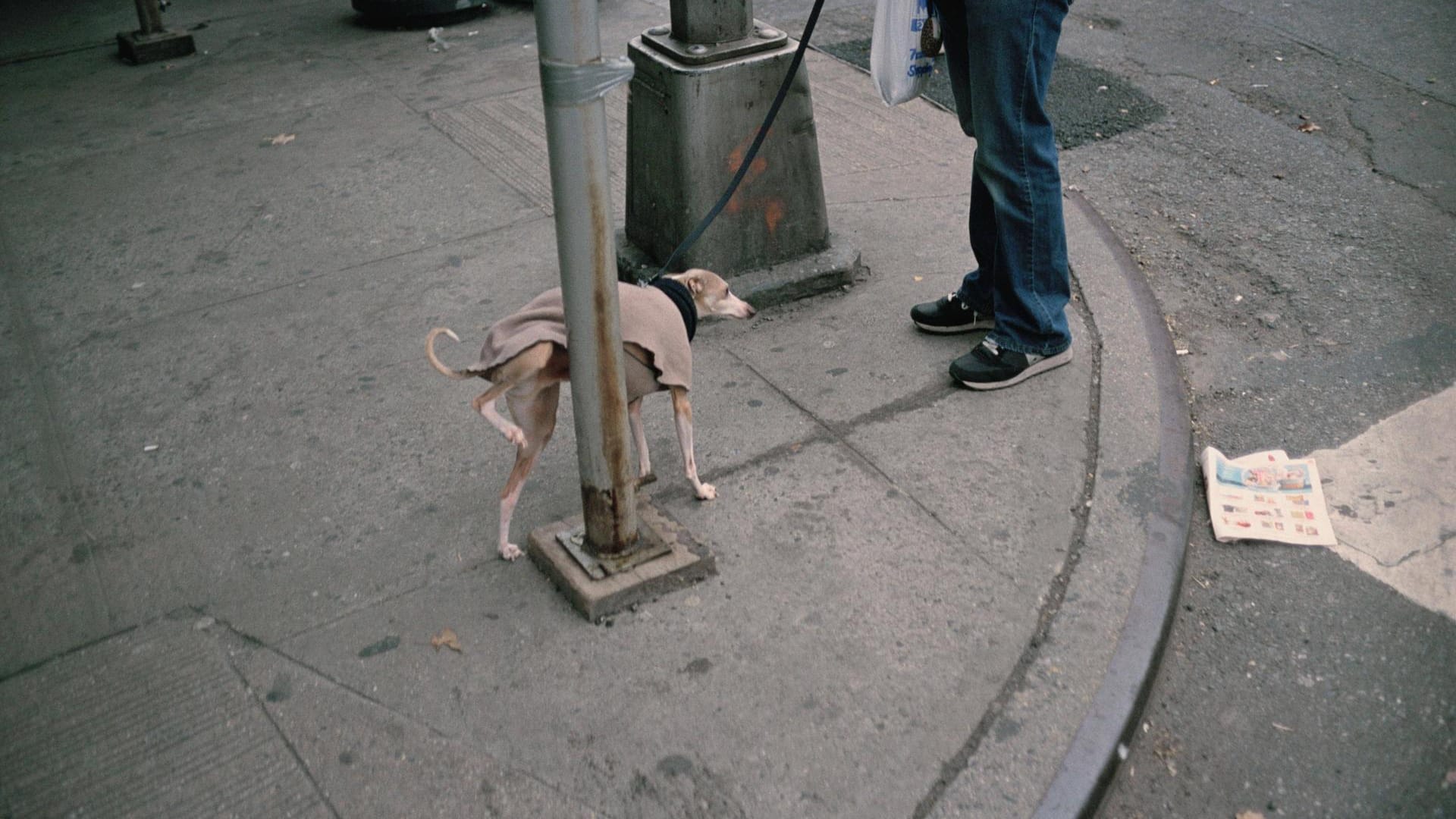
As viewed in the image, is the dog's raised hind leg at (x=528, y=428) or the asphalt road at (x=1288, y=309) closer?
the asphalt road at (x=1288, y=309)

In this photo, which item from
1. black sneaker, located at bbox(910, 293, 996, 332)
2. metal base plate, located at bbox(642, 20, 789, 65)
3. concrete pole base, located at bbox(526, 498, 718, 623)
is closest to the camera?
concrete pole base, located at bbox(526, 498, 718, 623)

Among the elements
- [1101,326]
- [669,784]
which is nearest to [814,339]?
[1101,326]

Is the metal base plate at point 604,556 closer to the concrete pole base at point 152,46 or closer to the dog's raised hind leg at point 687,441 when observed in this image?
the dog's raised hind leg at point 687,441

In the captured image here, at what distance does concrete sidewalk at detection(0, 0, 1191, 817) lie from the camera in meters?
2.62

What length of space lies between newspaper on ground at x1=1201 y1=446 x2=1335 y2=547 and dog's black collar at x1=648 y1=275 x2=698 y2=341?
171cm

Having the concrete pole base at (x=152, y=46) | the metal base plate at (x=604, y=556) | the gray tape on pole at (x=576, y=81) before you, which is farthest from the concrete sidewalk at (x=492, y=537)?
the concrete pole base at (x=152, y=46)

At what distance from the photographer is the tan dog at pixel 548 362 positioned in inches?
114

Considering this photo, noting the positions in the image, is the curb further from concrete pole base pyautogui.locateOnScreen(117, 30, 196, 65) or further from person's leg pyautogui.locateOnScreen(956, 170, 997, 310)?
concrete pole base pyautogui.locateOnScreen(117, 30, 196, 65)

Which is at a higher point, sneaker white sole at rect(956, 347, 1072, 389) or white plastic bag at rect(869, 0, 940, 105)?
white plastic bag at rect(869, 0, 940, 105)

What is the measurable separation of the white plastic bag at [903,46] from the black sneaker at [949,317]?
0.78 m

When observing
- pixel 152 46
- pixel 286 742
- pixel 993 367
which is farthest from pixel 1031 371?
pixel 152 46

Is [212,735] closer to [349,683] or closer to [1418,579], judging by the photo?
[349,683]

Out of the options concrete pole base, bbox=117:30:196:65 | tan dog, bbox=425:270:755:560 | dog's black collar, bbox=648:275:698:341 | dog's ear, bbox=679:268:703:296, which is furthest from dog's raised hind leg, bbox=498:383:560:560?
concrete pole base, bbox=117:30:196:65

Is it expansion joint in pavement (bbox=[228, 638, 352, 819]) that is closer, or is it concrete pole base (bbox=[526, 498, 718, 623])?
expansion joint in pavement (bbox=[228, 638, 352, 819])
